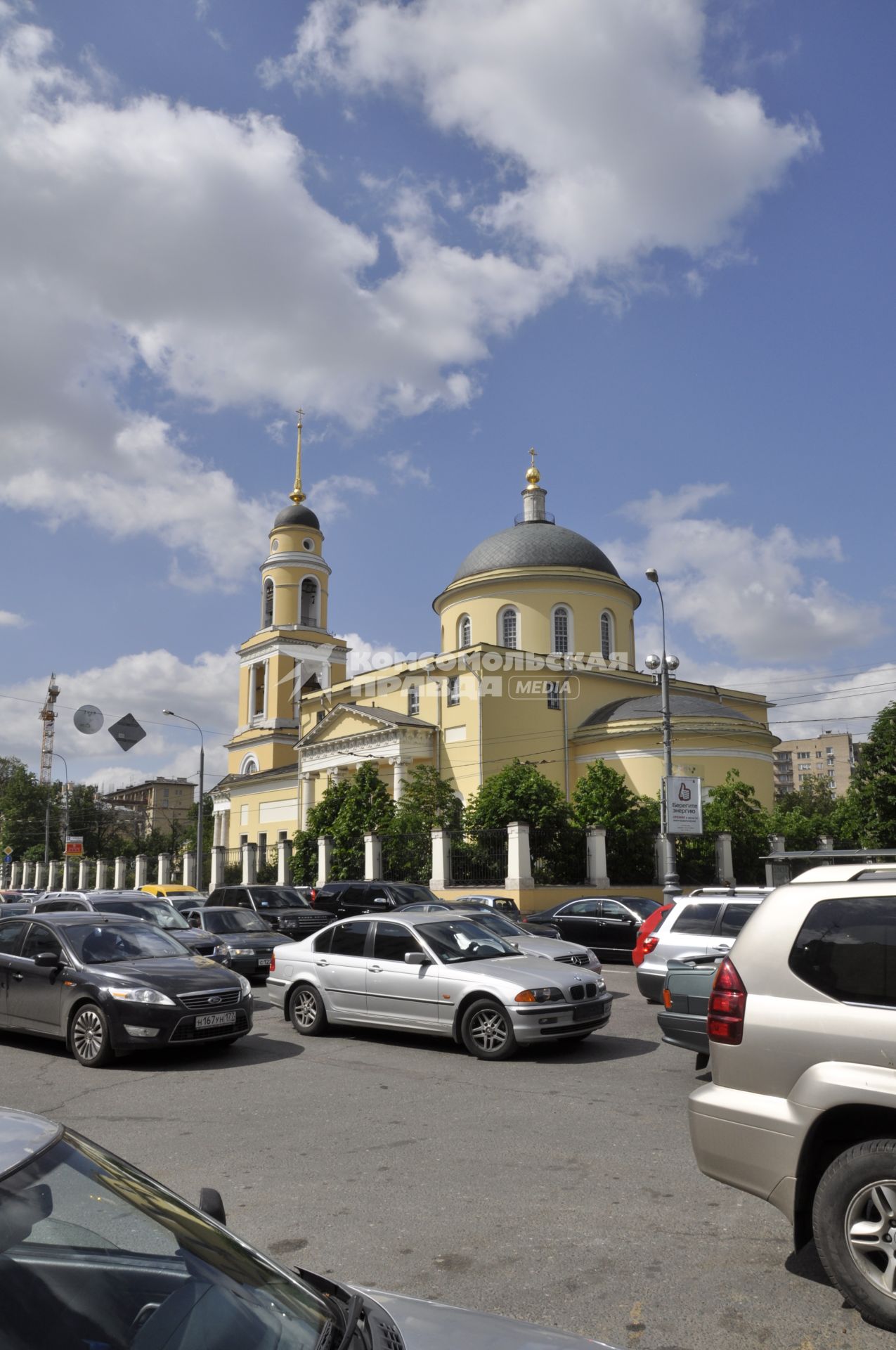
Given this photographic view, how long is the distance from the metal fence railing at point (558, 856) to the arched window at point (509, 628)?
55.8 ft

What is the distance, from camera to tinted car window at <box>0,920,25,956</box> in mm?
11398

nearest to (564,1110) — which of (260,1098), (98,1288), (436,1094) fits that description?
(436,1094)

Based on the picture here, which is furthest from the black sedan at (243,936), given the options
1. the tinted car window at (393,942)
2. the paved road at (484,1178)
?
the paved road at (484,1178)

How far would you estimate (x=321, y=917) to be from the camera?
22203 mm

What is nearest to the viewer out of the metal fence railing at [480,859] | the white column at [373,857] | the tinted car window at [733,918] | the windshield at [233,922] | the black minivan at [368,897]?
the tinted car window at [733,918]

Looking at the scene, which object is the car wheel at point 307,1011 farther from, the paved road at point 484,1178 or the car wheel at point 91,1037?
the car wheel at point 91,1037

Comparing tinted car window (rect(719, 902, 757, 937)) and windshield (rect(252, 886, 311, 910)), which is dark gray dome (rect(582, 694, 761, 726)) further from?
tinted car window (rect(719, 902, 757, 937))

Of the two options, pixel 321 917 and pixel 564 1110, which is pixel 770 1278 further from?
pixel 321 917

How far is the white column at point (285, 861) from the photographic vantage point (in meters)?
44.4

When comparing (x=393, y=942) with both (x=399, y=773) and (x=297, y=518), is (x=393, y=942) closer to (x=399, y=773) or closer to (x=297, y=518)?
(x=399, y=773)

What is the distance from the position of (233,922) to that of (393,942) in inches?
328

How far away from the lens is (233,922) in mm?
18594

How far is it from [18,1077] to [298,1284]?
8.46 m

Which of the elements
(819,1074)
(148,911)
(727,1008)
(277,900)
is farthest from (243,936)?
(819,1074)
